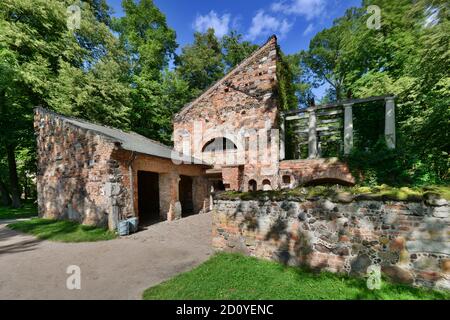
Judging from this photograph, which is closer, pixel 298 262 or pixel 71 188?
pixel 298 262

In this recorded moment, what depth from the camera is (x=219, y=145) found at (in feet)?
49.1

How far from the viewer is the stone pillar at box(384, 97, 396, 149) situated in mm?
10438

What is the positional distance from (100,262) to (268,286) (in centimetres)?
431

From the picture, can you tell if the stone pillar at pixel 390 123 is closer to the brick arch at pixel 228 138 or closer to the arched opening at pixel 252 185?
the arched opening at pixel 252 185

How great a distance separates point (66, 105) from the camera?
1467cm

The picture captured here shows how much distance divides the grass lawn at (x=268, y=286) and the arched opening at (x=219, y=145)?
1001 centimetres

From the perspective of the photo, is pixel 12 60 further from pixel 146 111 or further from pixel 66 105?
pixel 146 111

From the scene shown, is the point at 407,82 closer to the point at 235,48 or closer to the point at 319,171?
the point at 319,171

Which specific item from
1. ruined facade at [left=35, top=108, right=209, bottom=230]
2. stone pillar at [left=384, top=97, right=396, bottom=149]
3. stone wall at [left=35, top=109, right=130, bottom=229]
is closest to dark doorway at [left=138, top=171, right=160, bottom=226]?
ruined facade at [left=35, top=108, right=209, bottom=230]

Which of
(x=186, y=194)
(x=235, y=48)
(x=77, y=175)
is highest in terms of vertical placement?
(x=235, y=48)

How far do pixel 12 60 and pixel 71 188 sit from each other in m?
9.32

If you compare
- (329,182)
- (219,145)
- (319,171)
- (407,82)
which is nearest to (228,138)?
(219,145)
